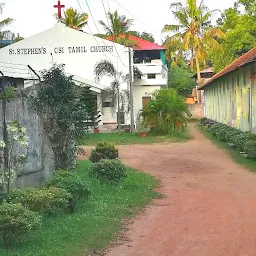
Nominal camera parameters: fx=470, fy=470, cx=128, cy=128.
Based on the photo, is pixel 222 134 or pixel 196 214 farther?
pixel 222 134

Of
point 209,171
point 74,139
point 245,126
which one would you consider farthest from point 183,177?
point 245,126

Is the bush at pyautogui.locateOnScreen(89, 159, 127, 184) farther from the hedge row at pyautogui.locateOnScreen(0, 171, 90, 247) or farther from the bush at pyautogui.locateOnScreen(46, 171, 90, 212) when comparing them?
the bush at pyautogui.locateOnScreen(46, 171, 90, 212)

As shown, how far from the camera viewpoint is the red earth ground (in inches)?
251

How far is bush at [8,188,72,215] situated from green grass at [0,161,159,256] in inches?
6.8

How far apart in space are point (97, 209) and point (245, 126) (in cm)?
1321

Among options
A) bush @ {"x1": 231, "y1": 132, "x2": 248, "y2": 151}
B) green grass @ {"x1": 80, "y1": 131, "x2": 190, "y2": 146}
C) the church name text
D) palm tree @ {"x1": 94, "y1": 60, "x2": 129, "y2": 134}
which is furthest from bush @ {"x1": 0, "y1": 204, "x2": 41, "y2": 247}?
the church name text

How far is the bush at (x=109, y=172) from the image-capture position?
10953mm

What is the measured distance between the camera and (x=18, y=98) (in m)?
9.38

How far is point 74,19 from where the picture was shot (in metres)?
41.6

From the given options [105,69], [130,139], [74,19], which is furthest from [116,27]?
[130,139]

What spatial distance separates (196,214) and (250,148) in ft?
26.1

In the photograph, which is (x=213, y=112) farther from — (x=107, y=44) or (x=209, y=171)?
(x=209, y=171)

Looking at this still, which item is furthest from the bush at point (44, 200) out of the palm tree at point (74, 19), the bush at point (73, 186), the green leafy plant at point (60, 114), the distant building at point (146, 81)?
the palm tree at point (74, 19)

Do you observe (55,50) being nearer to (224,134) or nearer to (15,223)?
(224,134)
